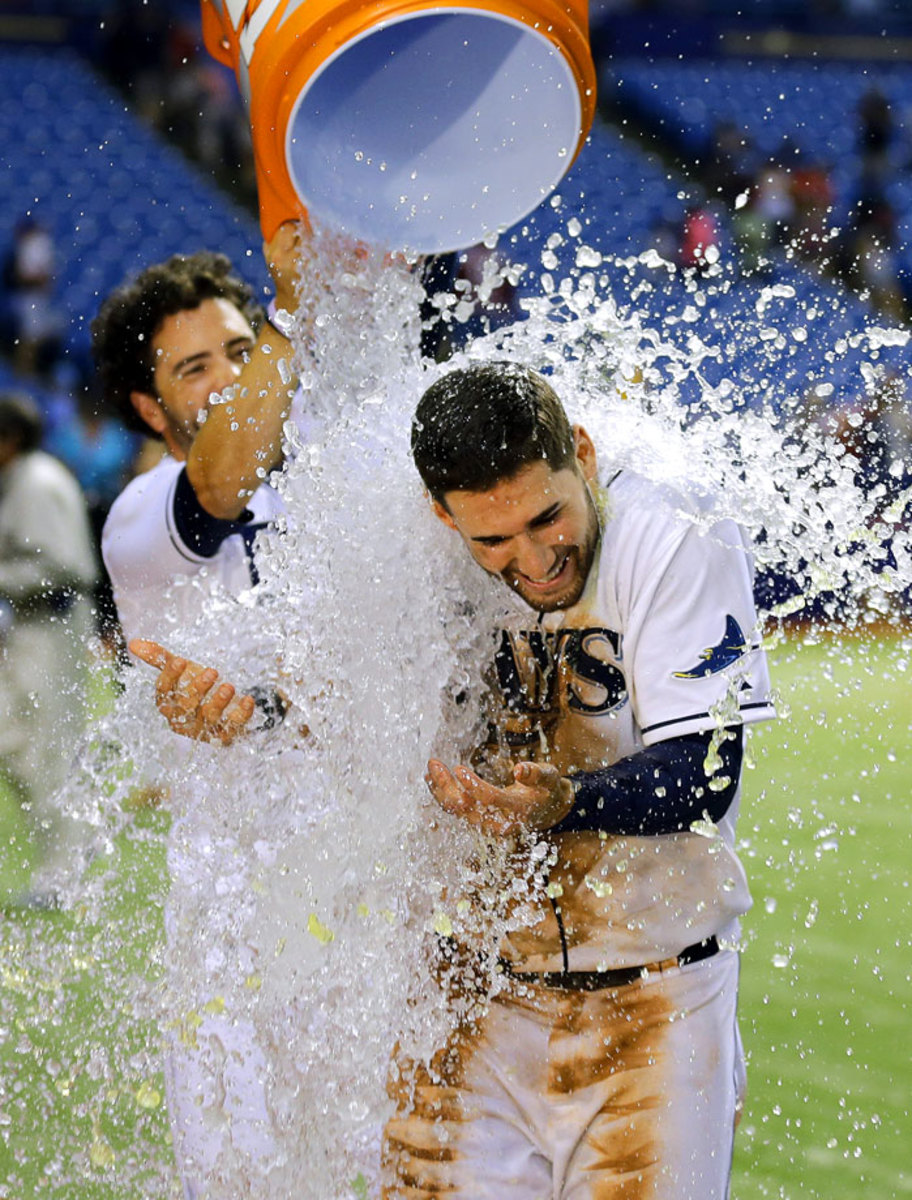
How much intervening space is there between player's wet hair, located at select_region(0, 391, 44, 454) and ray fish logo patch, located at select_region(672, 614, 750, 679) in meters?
4.62

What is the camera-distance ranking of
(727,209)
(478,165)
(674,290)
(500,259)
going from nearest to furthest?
(478,165) < (500,259) < (674,290) < (727,209)

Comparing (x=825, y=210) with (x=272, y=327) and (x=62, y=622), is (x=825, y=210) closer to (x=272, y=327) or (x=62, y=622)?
(x=62, y=622)

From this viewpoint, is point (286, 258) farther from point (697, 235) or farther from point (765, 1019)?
point (697, 235)

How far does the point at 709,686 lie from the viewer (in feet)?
7.11


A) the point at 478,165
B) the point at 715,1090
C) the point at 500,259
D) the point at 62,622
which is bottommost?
the point at 500,259

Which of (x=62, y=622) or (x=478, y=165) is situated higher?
(x=478, y=165)

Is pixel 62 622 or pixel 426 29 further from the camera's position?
pixel 62 622

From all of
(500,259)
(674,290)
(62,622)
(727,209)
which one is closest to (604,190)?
(727,209)

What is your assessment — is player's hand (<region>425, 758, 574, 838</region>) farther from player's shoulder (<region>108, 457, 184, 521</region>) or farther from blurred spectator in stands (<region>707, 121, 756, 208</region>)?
blurred spectator in stands (<region>707, 121, 756, 208</region>)

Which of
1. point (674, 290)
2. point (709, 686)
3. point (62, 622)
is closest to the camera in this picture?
point (709, 686)

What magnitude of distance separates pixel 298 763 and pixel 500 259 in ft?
26.2

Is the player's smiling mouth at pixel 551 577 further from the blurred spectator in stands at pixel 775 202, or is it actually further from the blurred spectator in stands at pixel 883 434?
the blurred spectator in stands at pixel 775 202

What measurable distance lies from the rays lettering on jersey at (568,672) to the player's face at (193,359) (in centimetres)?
138

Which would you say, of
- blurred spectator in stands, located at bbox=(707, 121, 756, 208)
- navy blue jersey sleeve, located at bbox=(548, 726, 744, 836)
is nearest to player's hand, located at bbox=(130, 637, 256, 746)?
navy blue jersey sleeve, located at bbox=(548, 726, 744, 836)
